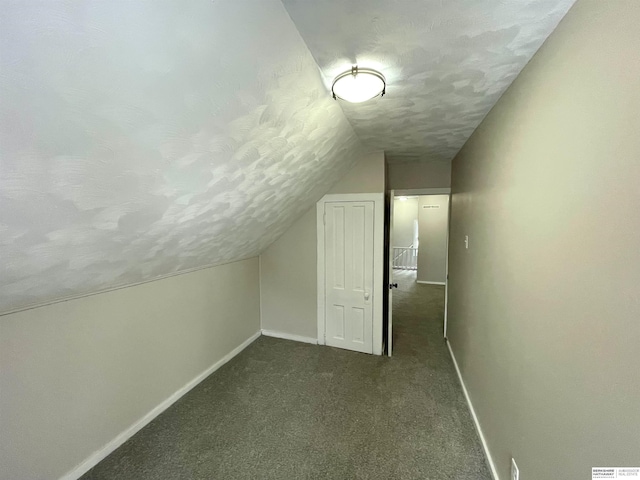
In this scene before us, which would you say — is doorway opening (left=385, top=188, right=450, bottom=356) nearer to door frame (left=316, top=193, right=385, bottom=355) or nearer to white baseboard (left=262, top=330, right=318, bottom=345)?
door frame (left=316, top=193, right=385, bottom=355)

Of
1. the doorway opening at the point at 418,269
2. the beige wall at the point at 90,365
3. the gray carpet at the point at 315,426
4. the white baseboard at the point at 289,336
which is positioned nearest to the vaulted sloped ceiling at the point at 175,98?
the beige wall at the point at 90,365

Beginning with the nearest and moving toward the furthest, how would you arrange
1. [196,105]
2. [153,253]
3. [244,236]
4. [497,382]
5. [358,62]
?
[196,105]
[358,62]
[497,382]
[153,253]
[244,236]

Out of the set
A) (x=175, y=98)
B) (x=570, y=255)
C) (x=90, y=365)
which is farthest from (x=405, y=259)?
(x=175, y=98)

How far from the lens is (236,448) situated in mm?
1973

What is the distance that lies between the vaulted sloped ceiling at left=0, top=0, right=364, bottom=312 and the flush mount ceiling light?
6.0 inches

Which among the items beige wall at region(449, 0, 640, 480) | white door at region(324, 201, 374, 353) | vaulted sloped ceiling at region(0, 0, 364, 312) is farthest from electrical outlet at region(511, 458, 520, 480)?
vaulted sloped ceiling at region(0, 0, 364, 312)

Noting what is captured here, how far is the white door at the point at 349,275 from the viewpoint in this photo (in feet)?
10.9

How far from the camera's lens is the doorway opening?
369 cm

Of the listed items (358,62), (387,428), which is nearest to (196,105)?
(358,62)

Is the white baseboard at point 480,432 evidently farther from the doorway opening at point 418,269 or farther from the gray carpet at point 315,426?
the doorway opening at point 418,269

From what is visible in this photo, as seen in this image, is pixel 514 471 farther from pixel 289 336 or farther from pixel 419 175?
pixel 419 175

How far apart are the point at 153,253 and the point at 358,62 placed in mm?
1780

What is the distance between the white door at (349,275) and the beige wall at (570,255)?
5.22ft

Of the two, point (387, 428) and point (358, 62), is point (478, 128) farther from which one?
point (387, 428)
